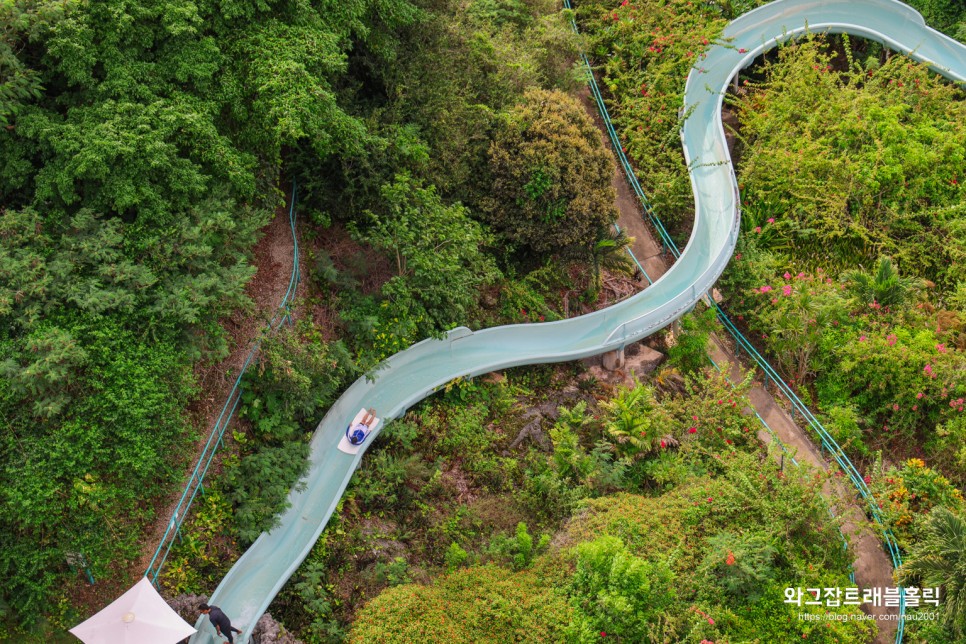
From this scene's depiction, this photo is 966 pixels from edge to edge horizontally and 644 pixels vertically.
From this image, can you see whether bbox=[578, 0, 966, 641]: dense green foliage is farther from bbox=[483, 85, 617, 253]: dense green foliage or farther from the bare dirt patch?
the bare dirt patch

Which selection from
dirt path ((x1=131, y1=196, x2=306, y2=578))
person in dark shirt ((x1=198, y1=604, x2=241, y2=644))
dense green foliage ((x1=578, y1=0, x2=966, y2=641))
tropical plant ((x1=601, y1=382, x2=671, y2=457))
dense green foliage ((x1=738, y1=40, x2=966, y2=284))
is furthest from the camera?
dense green foliage ((x1=738, y1=40, x2=966, y2=284))

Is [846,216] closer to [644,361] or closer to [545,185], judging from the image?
[644,361]

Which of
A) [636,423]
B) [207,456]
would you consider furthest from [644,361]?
[207,456]

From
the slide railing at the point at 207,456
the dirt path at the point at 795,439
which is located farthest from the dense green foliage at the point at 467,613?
the dirt path at the point at 795,439

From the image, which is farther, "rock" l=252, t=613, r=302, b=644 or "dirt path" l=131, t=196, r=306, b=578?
"dirt path" l=131, t=196, r=306, b=578

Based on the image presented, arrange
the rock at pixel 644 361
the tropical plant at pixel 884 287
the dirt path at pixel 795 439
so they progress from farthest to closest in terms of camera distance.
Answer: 1. the tropical plant at pixel 884 287
2. the rock at pixel 644 361
3. the dirt path at pixel 795 439

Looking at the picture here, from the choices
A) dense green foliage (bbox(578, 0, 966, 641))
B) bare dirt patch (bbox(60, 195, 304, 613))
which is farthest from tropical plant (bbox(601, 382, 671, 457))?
bare dirt patch (bbox(60, 195, 304, 613))

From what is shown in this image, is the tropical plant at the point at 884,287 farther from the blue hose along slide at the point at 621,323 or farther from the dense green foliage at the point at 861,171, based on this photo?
the blue hose along slide at the point at 621,323
